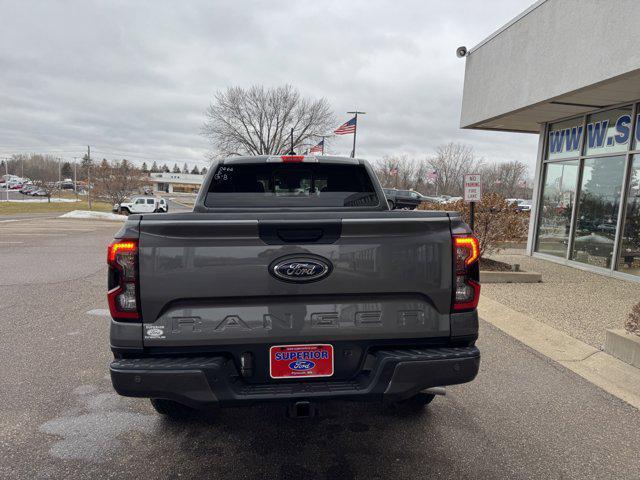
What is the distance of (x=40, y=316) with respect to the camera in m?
5.59

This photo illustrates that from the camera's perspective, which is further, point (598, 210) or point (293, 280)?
point (598, 210)

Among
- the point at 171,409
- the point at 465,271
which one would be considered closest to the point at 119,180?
the point at 171,409

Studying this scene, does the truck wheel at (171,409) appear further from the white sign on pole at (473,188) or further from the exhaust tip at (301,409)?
the white sign on pole at (473,188)

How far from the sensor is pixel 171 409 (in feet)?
9.58

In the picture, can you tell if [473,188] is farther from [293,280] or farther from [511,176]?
[511,176]

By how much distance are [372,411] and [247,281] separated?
175 cm

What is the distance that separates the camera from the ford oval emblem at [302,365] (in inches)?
85.9

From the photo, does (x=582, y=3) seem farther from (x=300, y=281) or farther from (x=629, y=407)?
(x=300, y=281)

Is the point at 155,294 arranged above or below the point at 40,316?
above

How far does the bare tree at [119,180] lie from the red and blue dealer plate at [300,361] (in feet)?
129

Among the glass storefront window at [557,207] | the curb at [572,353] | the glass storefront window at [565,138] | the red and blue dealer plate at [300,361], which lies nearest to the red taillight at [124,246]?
the red and blue dealer plate at [300,361]

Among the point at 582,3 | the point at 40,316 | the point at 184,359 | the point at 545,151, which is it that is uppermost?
the point at 582,3

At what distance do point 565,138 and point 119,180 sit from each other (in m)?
36.5

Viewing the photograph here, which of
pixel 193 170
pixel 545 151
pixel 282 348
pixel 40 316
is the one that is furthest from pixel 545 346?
pixel 193 170
